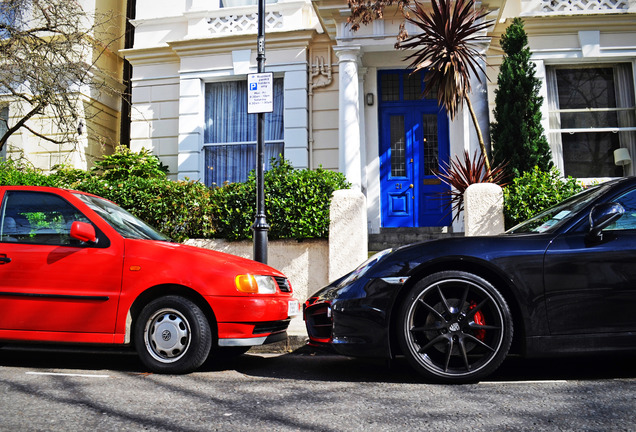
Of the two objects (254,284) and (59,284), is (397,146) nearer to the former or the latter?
(254,284)

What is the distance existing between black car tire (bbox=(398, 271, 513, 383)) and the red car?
1.33 metres

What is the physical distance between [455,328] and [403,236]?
637 centimetres

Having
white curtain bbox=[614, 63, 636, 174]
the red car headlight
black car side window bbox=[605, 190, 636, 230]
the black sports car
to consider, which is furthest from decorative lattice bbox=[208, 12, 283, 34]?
black car side window bbox=[605, 190, 636, 230]

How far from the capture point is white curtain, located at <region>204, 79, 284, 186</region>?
1271 cm

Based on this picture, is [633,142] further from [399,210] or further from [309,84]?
[309,84]

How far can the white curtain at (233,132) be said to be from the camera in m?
12.7

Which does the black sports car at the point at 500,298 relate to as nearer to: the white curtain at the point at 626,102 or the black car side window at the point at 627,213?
the black car side window at the point at 627,213

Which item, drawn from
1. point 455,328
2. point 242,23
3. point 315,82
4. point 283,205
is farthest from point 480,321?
point 242,23

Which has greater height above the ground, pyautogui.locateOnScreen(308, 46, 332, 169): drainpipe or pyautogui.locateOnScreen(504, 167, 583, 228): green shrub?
pyautogui.locateOnScreen(308, 46, 332, 169): drainpipe

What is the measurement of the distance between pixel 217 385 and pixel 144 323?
886 millimetres

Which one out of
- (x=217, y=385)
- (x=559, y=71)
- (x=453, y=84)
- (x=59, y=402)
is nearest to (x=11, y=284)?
(x=59, y=402)

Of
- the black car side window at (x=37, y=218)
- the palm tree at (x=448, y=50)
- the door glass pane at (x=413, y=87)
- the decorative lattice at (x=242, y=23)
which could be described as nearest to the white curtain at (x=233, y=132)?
the decorative lattice at (x=242, y=23)

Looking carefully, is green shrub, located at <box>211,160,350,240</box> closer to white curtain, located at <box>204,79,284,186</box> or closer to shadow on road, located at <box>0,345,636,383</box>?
shadow on road, located at <box>0,345,636,383</box>

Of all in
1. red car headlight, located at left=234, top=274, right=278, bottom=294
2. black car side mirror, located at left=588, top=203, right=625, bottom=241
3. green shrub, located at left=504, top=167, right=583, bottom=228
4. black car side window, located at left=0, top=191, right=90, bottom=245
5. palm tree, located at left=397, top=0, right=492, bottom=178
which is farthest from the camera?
palm tree, located at left=397, top=0, right=492, bottom=178
